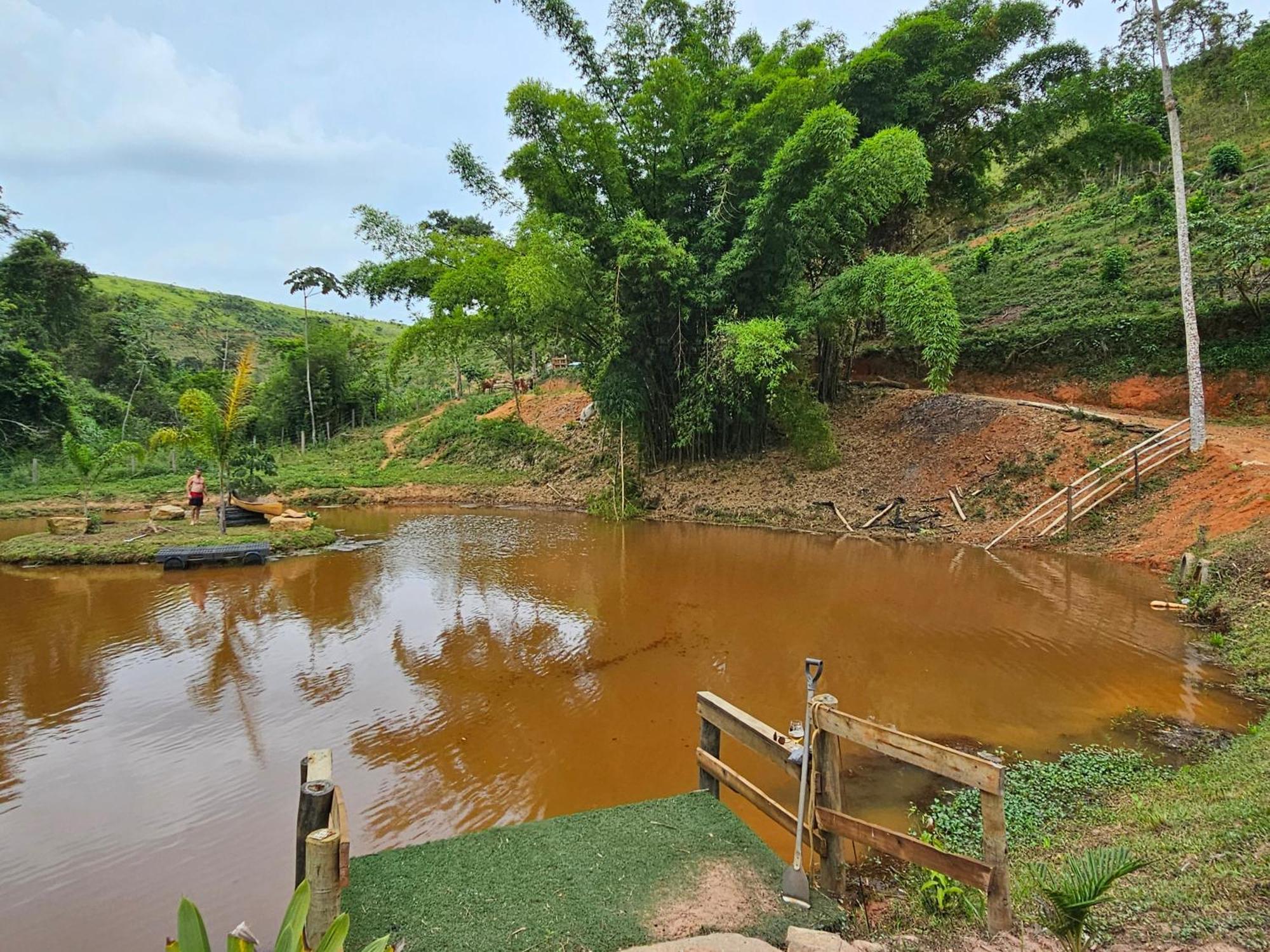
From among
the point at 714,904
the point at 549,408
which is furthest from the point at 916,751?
the point at 549,408

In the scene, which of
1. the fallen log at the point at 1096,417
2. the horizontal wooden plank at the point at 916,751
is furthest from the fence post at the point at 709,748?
the fallen log at the point at 1096,417

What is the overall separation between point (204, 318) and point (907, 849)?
51816 mm

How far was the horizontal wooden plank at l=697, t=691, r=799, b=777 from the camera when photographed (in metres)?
2.97

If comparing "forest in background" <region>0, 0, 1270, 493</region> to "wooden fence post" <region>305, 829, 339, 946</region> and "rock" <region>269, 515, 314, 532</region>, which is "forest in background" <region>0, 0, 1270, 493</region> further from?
"wooden fence post" <region>305, 829, 339, 946</region>

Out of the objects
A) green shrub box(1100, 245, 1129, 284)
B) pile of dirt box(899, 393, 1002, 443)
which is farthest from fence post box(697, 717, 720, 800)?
green shrub box(1100, 245, 1129, 284)

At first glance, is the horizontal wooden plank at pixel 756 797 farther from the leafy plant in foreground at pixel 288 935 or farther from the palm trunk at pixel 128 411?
the palm trunk at pixel 128 411

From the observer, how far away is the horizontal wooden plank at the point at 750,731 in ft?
9.76

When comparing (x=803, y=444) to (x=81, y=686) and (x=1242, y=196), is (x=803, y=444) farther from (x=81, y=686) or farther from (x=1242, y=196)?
(x=1242, y=196)

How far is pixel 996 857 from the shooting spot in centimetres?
226

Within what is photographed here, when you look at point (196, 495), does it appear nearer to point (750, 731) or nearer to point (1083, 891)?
point (750, 731)

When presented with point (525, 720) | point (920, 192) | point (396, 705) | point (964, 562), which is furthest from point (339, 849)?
point (920, 192)

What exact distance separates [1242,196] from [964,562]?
15.1 m

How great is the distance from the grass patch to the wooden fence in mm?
10604

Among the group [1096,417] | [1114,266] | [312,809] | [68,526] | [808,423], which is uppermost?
[1114,266]
